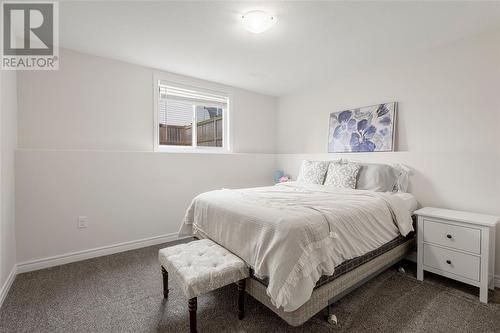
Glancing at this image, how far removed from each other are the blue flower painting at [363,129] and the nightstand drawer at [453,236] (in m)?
1.09

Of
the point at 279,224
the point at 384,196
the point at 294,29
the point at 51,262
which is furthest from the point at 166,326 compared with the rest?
the point at 294,29

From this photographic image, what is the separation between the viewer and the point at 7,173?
79.1 inches

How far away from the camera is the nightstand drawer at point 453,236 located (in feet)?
6.07

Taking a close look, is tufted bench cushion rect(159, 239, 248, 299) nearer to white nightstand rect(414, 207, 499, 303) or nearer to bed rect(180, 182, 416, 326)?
bed rect(180, 182, 416, 326)

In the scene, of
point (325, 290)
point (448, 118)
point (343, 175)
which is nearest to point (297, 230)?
point (325, 290)

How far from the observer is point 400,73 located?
281 cm

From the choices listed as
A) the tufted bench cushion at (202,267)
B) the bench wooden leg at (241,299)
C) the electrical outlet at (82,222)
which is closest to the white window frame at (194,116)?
A: the electrical outlet at (82,222)

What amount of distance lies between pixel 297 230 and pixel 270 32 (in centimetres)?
189

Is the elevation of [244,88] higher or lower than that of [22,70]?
higher

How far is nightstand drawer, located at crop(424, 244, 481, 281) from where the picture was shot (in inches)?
73.0

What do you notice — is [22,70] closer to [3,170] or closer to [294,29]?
[3,170]

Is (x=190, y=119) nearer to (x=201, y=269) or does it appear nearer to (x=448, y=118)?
(x=201, y=269)

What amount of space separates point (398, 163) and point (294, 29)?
1.89 metres

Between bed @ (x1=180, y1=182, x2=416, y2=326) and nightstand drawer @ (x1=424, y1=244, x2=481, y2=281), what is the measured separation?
0.23 m
